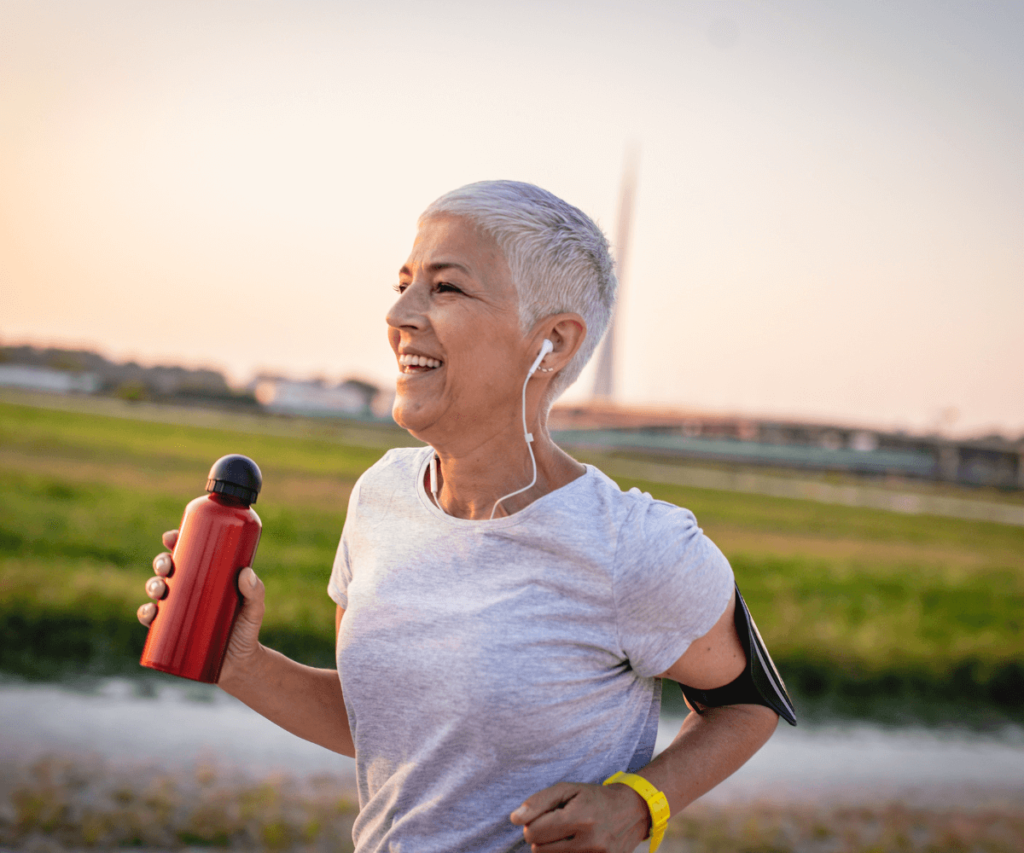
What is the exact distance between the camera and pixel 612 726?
1.66m

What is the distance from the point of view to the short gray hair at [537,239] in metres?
1.66

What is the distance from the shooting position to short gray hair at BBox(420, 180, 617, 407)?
65.2 inches

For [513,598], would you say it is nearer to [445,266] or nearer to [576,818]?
[576,818]

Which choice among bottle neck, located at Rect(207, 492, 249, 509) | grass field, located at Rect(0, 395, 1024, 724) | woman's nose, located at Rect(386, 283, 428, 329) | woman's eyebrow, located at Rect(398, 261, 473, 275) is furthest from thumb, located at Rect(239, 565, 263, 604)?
grass field, located at Rect(0, 395, 1024, 724)

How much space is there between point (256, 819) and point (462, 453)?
11.6 feet

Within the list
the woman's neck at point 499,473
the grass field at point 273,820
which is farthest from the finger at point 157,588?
the grass field at point 273,820

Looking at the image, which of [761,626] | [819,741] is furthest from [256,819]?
[761,626]

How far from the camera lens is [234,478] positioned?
5.65 ft

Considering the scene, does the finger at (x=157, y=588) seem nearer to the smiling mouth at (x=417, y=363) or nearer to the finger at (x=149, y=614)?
the finger at (x=149, y=614)

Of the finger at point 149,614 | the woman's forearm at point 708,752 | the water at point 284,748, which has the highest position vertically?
the finger at point 149,614

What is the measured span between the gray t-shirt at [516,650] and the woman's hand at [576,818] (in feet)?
0.30

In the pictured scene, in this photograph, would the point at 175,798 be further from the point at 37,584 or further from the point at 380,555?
the point at 37,584

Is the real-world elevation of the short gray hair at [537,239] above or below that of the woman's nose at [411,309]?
above

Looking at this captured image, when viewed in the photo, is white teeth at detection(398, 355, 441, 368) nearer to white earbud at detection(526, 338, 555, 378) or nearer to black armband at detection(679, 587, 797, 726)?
white earbud at detection(526, 338, 555, 378)
